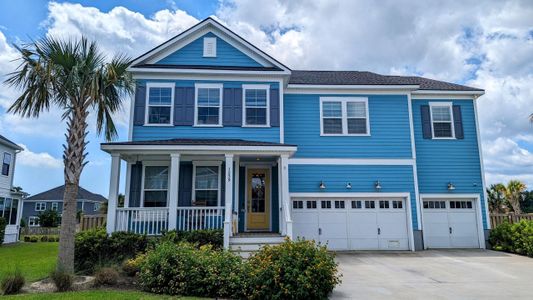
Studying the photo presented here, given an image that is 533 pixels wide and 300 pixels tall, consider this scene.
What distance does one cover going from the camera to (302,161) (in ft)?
45.9

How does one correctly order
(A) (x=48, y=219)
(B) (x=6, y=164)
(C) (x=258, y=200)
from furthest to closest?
(A) (x=48, y=219), (B) (x=6, y=164), (C) (x=258, y=200)

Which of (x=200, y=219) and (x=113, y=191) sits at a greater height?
(x=113, y=191)

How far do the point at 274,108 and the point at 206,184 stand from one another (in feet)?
13.0

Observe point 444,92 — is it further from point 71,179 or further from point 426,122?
point 71,179

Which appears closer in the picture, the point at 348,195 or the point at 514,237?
the point at 514,237

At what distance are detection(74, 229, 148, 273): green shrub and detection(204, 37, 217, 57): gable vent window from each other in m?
7.46

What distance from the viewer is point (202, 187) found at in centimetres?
1285

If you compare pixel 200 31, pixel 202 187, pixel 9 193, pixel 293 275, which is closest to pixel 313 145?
pixel 202 187

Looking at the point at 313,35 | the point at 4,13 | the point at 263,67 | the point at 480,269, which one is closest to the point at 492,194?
the point at 480,269

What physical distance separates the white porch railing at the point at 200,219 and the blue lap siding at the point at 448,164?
8.79 m

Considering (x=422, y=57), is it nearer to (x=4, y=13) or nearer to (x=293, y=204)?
(x=293, y=204)

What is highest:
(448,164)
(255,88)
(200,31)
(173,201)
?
(200,31)

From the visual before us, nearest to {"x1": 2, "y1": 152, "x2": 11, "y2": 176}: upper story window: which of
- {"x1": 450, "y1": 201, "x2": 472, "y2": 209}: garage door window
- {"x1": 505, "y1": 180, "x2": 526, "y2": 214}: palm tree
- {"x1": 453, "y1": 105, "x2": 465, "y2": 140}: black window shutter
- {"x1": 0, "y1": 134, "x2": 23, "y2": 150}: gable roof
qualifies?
{"x1": 0, "y1": 134, "x2": 23, "y2": 150}: gable roof

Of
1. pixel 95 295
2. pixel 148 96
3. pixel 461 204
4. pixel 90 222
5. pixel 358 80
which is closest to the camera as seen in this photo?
pixel 95 295
